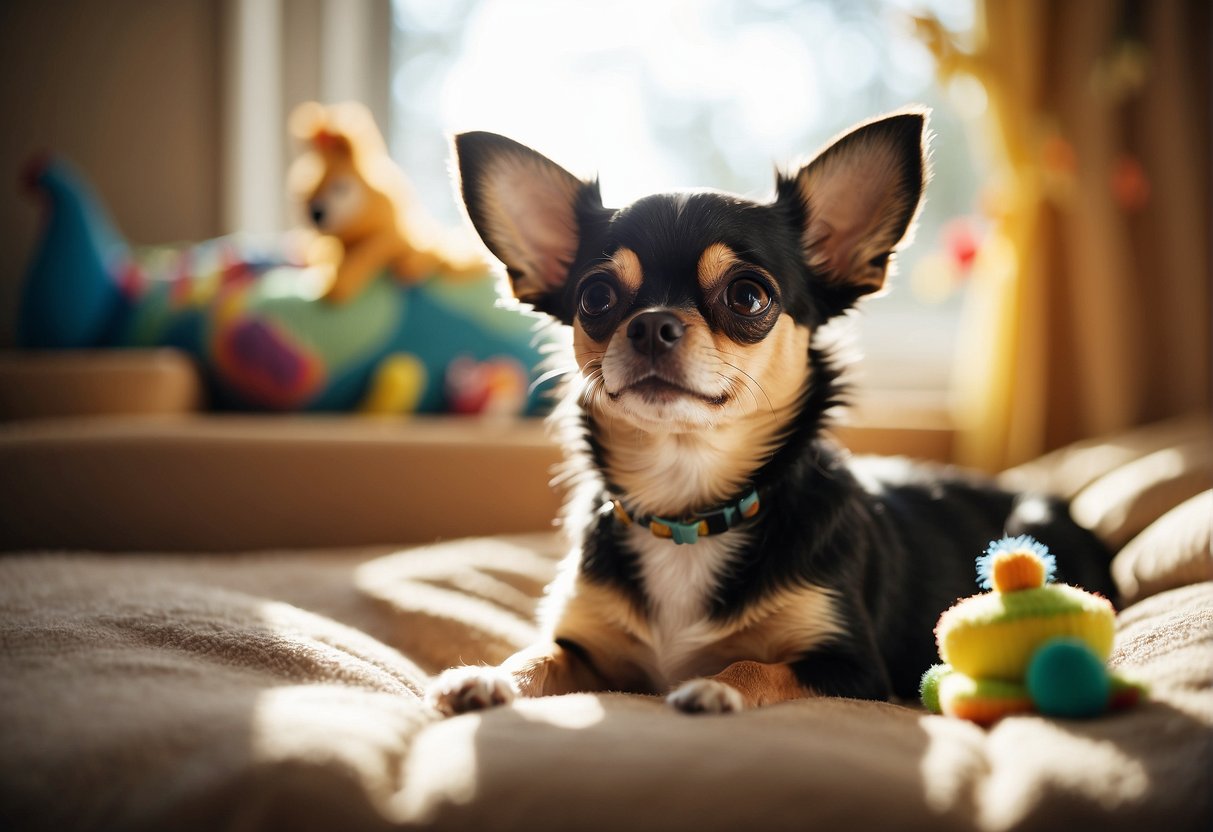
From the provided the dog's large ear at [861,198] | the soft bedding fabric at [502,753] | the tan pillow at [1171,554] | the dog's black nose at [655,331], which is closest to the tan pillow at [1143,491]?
the tan pillow at [1171,554]

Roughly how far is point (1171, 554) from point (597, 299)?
1068 mm

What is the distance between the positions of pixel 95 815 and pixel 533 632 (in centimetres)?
90

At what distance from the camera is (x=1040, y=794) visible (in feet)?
2.39

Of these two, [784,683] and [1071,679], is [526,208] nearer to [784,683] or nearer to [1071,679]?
[784,683]

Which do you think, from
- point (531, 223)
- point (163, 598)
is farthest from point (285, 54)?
point (163, 598)

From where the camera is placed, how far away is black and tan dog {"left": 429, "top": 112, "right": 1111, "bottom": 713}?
1.25m

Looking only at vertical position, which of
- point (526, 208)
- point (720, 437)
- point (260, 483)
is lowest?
point (260, 483)

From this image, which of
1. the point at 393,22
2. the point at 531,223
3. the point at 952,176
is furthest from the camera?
the point at 393,22

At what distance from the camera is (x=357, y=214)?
272cm

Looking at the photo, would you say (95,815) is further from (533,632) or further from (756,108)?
(756,108)

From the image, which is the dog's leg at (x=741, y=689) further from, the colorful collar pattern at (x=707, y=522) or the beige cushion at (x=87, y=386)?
the beige cushion at (x=87, y=386)

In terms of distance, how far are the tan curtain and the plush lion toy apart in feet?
5.71

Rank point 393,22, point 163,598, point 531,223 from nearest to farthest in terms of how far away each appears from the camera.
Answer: point 163,598 → point 531,223 → point 393,22

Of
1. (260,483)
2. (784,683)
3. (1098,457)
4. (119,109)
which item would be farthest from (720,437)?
(119,109)
